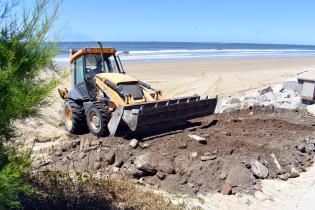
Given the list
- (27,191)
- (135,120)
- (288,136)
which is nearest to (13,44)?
(27,191)

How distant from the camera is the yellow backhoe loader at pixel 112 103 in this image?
9.47 metres

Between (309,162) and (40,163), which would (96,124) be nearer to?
(40,163)

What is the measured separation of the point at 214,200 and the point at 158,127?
329cm

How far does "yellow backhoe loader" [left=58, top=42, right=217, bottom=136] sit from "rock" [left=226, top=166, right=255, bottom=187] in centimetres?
247

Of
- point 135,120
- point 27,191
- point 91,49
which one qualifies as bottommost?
point 135,120

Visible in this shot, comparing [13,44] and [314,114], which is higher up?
[13,44]

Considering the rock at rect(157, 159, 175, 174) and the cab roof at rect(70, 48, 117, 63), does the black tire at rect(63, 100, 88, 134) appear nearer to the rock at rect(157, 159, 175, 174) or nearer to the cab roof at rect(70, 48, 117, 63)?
the cab roof at rect(70, 48, 117, 63)

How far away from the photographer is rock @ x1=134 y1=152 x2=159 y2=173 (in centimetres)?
782

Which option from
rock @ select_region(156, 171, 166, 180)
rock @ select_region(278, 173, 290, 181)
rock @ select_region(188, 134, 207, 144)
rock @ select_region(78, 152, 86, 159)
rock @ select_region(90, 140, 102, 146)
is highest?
rock @ select_region(188, 134, 207, 144)

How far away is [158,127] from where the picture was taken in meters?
10.0

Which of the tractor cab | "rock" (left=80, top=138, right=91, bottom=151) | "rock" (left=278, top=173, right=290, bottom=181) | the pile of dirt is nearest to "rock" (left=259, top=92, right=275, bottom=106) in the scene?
the pile of dirt

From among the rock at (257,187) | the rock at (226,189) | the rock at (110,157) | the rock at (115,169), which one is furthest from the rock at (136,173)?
the rock at (257,187)

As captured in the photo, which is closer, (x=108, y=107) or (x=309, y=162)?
(x=309, y=162)

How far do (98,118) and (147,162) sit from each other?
2395 millimetres
